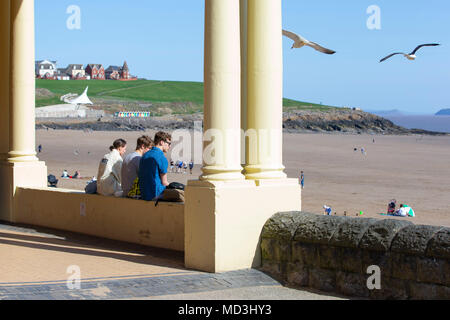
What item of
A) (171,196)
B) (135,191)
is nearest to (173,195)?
(171,196)

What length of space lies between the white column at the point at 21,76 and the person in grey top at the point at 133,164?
2756 millimetres

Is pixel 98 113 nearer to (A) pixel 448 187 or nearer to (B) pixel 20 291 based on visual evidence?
(A) pixel 448 187

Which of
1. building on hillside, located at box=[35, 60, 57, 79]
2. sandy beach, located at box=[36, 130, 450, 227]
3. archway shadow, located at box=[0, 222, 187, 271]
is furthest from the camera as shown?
building on hillside, located at box=[35, 60, 57, 79]

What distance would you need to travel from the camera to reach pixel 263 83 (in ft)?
26.6

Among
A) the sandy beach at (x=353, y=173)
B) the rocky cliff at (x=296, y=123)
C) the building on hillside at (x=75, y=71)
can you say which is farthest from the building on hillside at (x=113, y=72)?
the sandy beach at (x=353, y=173)

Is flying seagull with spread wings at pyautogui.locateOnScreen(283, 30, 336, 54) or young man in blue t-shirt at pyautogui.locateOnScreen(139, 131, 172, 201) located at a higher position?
flying seagull with spread wings at pyautogui.locateOnScreen(283, 30, 336, 54)

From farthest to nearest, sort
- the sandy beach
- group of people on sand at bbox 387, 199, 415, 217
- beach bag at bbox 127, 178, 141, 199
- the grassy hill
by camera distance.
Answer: the grassy hill → the sandy beach → group of people on sand at bbox 387, 199, 415, 217 → beach bag at bbox 127, 178, 141, 199

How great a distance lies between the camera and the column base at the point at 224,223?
754cm

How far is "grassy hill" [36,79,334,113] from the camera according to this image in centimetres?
12406

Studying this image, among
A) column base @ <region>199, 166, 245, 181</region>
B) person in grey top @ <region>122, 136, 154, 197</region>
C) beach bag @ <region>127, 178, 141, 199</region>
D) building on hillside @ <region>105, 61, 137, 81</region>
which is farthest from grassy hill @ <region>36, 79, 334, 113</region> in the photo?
column base @ <region>199, 166, 245, 181</region>

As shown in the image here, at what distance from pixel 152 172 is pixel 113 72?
186m

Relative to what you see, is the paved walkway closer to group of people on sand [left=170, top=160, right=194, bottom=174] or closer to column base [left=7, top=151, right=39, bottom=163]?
column base [left=7, top=151, right=39, bottom=163]

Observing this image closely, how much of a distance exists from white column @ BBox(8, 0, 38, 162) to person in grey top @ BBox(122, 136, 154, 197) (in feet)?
9.04

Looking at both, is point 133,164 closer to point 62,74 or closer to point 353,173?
point 353,173
